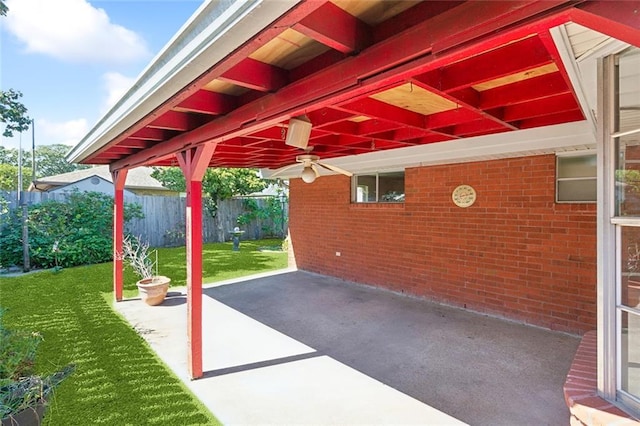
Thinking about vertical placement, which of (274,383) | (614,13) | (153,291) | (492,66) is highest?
(492,66)

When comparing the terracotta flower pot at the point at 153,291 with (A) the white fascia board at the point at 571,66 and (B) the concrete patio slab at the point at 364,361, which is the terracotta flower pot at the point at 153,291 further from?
(A) the white fascia board at the point at 571,66

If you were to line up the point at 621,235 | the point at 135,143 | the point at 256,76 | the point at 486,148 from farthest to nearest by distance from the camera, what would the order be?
1. the point at 486,148
2. the point at 135,143
3. the point at 256,76
4. the point at 621,235

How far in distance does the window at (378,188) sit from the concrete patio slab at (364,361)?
89.5 inches

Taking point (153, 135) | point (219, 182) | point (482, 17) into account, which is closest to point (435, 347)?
point (482, 17)

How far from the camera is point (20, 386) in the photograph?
259cm

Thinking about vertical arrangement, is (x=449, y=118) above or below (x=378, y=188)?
above

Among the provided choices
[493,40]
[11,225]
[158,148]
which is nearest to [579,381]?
[493,40]

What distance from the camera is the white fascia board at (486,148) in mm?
4301

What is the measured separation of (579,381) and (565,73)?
2.21 meters

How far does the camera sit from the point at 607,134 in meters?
2.03

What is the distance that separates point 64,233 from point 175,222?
4.71 meters

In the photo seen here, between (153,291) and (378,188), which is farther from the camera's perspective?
(378,188)

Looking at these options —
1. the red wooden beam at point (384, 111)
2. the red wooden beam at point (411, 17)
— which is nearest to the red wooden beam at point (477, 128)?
the red wooden beam at point (384, 111)

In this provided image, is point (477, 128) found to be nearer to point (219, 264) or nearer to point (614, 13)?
point (614, 13)
